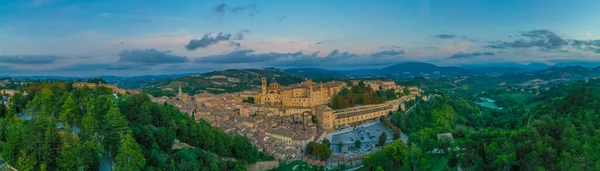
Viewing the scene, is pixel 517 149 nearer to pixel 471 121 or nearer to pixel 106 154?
pixel 106 154

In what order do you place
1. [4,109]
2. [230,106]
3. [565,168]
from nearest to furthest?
[565,168] < [4,109] < [230,106]

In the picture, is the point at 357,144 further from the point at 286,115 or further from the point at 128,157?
the point at 128,157

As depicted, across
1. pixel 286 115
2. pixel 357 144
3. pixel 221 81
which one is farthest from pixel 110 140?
pixel 221 81

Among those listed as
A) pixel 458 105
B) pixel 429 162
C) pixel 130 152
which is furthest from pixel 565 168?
pixel 458 105

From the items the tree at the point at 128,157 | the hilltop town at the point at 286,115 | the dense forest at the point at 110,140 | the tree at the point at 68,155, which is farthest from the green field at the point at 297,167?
the tree at the point at 68,155

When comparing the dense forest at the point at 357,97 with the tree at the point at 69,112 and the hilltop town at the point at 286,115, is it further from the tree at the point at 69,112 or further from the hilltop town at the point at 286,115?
the tree at the point at 69,112

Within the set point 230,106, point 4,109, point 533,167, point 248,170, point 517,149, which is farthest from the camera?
point 230,106
